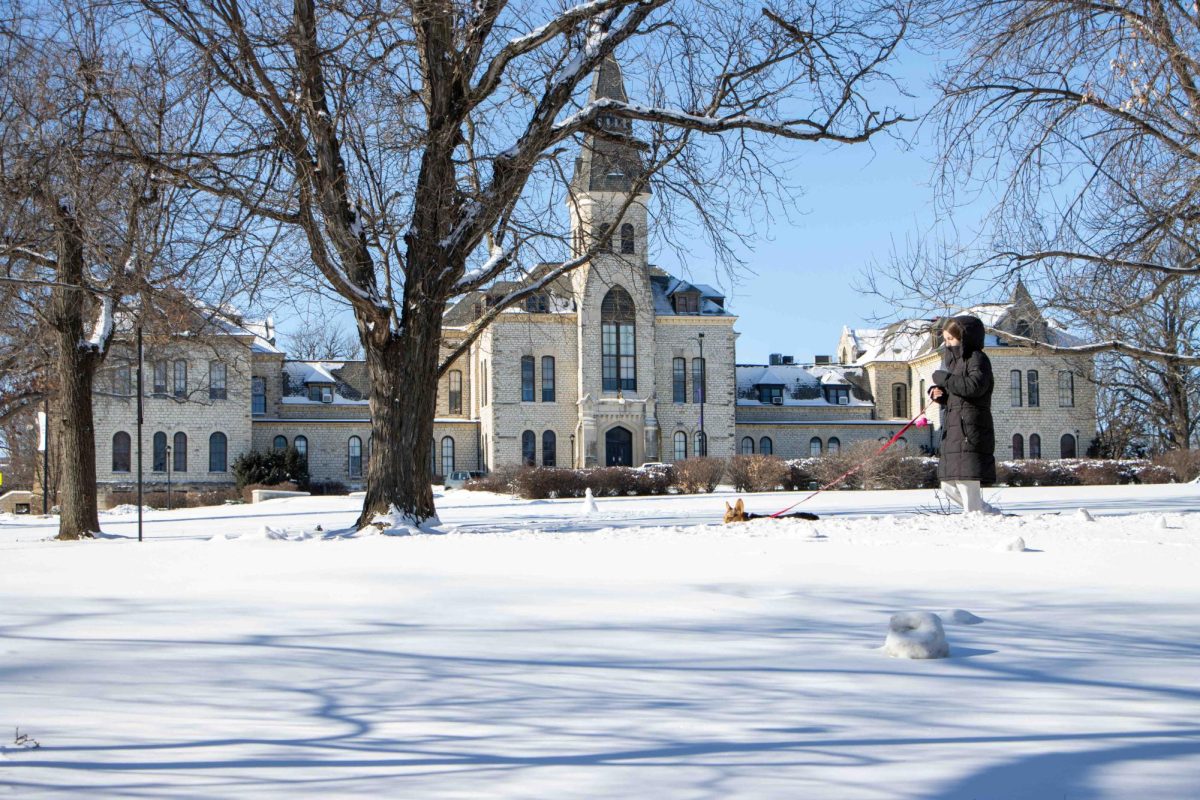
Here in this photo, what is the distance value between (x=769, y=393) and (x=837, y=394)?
12.7ft

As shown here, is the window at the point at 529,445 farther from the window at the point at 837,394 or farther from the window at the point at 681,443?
the window at the point at 837,394

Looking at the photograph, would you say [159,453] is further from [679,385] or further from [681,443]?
[679,385]

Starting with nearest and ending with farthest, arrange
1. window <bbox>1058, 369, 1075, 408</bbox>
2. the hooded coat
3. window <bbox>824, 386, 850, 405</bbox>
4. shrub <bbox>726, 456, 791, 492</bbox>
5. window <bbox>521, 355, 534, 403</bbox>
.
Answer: the hooded coat, shrub <bbox>726, 456, 791, 492</bbox>, window <bbox>521, 355, 534, 403</bbox>, window <bbox>1058, 369, 1075, 408</bbox>, window <bbox>824, 386, 850, 405</bbox>

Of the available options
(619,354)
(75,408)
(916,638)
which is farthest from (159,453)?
(916,638)

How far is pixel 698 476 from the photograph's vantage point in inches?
1174

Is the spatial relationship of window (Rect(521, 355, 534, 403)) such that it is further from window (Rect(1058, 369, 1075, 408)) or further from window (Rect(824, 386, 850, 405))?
window (Rect(1058, 369, 1075, 408))

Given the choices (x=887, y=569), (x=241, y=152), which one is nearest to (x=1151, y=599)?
(x=887, y=569)

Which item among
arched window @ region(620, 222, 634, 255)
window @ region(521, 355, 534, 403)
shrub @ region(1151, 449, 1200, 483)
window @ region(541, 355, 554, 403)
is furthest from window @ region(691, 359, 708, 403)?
shrub @ region(1151, 449, 1200, 483)

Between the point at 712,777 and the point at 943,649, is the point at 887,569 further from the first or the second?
the point at 712,777

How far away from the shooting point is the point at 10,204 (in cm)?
1240

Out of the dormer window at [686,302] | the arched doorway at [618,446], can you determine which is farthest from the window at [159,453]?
the dormer window at [686,302]

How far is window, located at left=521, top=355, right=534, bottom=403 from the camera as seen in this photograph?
5488 cm

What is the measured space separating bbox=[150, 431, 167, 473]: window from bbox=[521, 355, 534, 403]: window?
16.8 metres

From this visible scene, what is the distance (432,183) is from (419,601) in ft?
21.8
